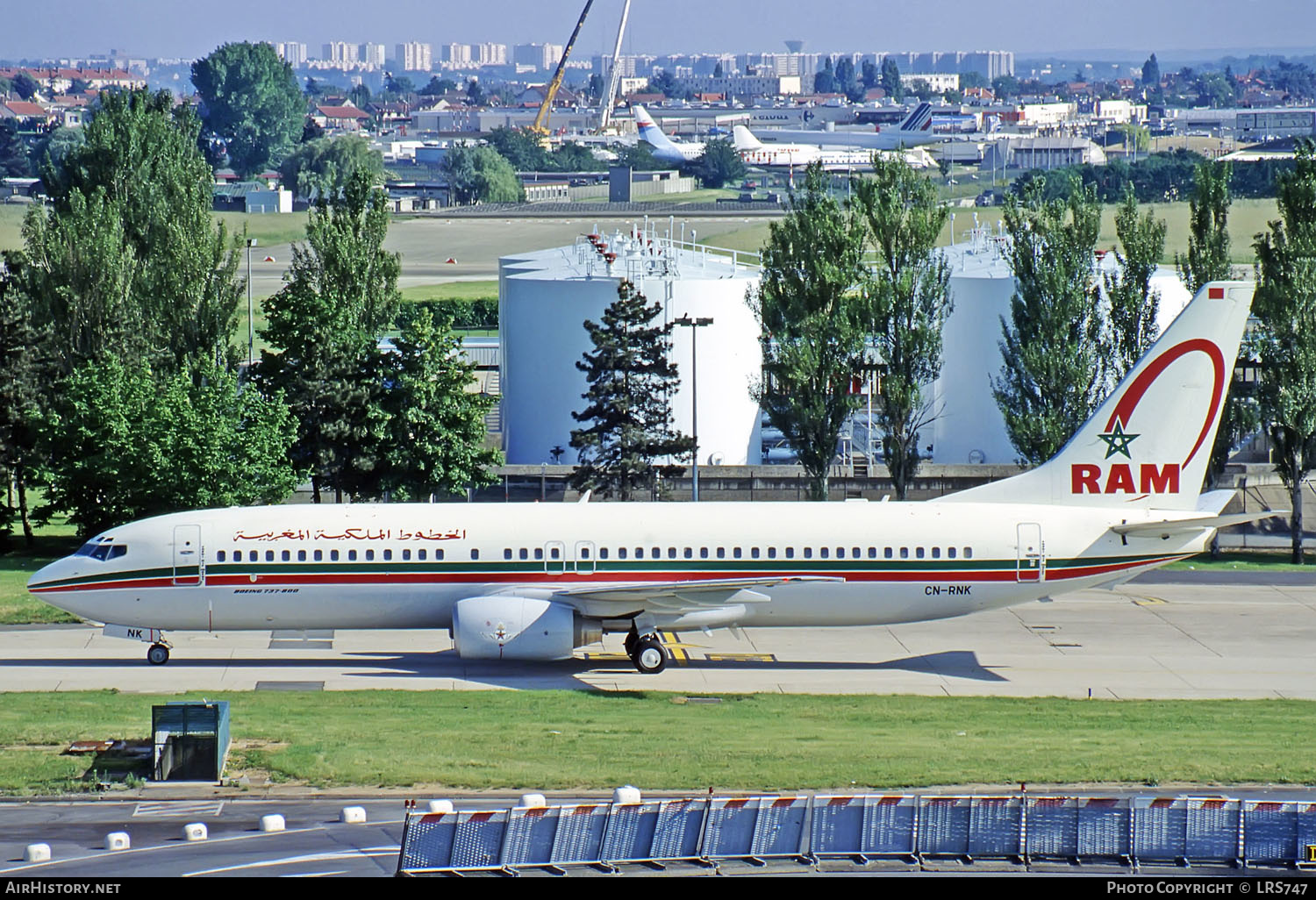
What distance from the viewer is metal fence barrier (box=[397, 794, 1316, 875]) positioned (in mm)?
22438

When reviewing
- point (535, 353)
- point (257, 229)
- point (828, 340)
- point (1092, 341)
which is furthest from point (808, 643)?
point (257, 229)

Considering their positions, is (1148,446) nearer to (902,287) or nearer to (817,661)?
(817,661)

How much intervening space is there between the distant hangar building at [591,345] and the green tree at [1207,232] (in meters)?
20.9

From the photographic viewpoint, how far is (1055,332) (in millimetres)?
63312

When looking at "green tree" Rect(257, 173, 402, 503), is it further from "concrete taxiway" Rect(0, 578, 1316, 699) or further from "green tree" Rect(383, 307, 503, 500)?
"concrete taxiway" Rect(0, 578, 1316, 699)

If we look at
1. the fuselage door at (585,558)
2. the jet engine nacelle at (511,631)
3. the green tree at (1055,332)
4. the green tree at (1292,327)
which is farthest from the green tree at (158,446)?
the green tree at (1292,327)

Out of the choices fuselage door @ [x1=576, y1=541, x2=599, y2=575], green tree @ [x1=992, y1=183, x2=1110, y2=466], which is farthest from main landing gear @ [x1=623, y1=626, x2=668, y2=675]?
green tree @ [x1=992, y1=183, x2=1110, y2=466]

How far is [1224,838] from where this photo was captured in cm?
2284

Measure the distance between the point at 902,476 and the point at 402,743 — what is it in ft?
121

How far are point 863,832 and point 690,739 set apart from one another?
1017 cm

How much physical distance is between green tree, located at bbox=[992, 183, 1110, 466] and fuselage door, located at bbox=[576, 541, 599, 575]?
91.5 ft

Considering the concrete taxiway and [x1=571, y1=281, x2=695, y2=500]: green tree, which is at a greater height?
[x1=571, y1=281, x2=695, y2=500]: green tree

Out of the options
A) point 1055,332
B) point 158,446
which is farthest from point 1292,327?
point 158,446

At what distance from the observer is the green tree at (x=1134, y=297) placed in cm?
6372
